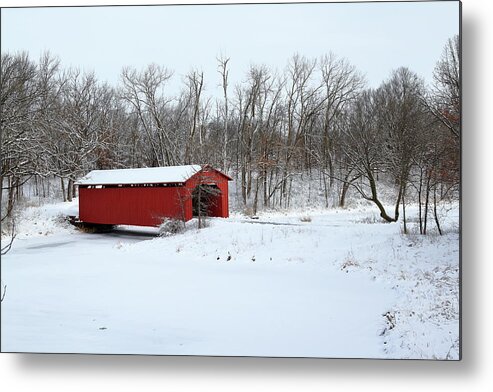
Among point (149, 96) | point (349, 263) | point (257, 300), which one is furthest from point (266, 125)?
point (257, 300)

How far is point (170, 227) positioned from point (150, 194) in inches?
38.2

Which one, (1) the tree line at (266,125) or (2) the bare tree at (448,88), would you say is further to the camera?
(1) the tree line at (266,125)

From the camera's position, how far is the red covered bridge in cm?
686

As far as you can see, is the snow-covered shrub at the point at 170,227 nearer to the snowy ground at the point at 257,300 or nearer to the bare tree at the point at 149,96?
the snowy ground at the point at 257,300

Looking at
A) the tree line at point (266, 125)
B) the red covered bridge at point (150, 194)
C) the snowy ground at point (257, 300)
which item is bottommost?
the snowy ground at point (257, 300)

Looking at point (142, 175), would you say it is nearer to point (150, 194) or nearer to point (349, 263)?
point (150, 194)

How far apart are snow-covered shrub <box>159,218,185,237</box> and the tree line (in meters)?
2.47

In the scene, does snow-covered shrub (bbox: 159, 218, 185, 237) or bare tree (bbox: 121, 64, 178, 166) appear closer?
bare tree (bbox: 121, 64, 178, 166)

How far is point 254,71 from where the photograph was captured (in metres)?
4.60

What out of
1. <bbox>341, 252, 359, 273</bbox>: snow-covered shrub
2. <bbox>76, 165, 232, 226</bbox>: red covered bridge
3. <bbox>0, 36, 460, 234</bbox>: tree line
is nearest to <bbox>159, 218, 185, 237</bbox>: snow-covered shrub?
<bbox>76, 165, 232, 226</bbox>: red covered bridge

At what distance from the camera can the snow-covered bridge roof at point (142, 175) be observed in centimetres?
649

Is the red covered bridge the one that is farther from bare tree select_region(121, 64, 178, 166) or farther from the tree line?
bare tree select_region(121, 64, 178, 166)

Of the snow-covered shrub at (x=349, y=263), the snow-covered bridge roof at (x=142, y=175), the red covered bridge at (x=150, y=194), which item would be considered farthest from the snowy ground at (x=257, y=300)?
the red covered bridge at (x=150, y=194)

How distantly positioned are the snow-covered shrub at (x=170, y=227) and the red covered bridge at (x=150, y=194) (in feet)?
0.44
